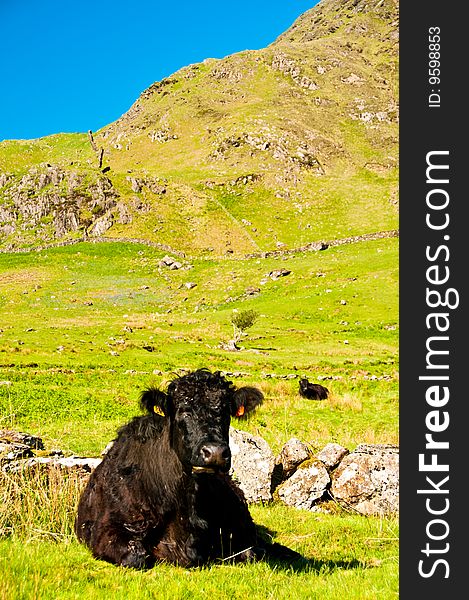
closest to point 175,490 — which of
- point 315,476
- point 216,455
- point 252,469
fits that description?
point 216,455

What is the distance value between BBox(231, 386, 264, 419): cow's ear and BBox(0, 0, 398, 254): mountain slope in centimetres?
9326

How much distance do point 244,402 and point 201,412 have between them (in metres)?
0.92

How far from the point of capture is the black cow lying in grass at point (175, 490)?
766cm

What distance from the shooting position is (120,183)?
12169 cm

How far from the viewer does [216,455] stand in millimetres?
6945

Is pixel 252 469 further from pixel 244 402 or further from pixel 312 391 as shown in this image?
pixel 312 391

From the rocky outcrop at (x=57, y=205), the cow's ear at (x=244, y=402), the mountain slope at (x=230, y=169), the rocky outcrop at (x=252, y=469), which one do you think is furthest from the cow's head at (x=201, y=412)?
the rocky outcrop at (x=57, y=205)

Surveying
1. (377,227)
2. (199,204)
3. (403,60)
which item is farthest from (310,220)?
(403,60)

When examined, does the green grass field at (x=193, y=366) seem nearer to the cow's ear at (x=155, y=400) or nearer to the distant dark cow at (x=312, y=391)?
the distant dark cow at (x=312, y=391)

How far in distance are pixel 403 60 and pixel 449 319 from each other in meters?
4.18

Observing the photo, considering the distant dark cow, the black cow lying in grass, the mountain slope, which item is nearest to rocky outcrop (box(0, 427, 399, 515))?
the black cow lying in grass

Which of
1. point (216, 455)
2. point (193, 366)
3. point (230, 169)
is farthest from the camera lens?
point (230, 169)

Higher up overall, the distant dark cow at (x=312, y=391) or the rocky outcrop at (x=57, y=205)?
the rocky outcrop at (x=57, y=205)

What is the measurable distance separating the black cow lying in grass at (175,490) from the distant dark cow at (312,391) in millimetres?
22356
